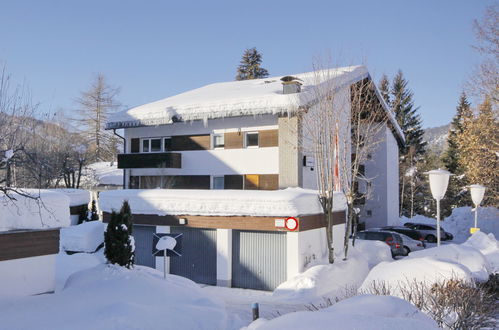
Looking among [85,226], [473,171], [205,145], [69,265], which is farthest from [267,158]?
[473,171]

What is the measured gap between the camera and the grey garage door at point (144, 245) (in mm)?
17625

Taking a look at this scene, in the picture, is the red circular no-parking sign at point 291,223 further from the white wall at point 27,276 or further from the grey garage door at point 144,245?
the white wall at point 27,276

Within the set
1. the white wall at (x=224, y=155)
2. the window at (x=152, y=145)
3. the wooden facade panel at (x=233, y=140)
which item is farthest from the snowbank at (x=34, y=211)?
the window at (x=152, y=145)

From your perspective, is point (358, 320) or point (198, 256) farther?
point (198, 256)

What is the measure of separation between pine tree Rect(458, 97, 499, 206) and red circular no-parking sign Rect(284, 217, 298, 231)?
1535 cm

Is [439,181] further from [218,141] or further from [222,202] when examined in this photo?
[218,141]

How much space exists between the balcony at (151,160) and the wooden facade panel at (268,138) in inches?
200

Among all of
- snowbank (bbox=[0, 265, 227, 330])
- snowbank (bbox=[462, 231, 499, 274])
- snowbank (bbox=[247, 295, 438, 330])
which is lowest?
snowbank (bbox=[462, 231, 499, 274])

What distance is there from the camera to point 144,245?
1775cm

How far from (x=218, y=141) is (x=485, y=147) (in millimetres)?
15035

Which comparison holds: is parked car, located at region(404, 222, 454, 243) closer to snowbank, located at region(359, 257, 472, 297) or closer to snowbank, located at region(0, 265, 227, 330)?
snowbank, located at region(359, 257, 472, 297)

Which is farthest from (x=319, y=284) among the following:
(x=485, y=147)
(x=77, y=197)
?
(x=77, y=197)

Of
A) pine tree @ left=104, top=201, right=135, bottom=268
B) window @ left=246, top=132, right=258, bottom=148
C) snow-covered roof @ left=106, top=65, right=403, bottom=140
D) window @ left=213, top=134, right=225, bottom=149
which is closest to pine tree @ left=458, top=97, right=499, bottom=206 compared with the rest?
snow-covered roof @ left=106, top=65, right=403, bottom=140

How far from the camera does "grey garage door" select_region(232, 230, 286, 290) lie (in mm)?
15438
